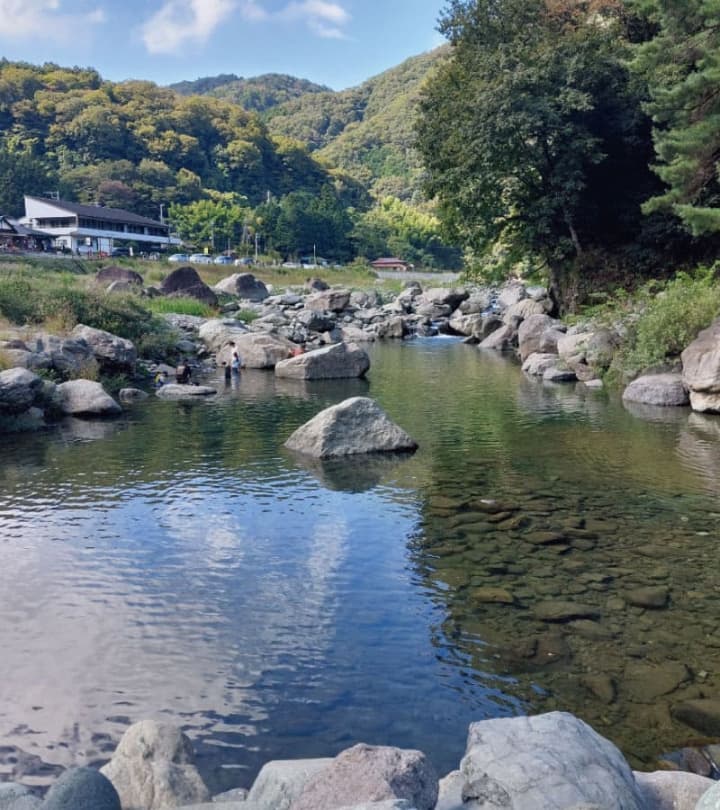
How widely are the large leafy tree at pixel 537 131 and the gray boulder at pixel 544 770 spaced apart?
26846mm

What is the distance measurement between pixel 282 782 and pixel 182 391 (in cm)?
1721

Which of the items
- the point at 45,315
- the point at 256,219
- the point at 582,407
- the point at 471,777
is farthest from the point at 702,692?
the point at 256,219

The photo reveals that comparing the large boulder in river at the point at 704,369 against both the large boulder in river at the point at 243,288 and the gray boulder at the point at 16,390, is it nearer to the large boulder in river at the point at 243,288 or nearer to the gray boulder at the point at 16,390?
the gray boulder at the point at 16,390

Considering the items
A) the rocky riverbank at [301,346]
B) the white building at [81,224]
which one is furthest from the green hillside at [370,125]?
the rocky riverbank at [301,346]

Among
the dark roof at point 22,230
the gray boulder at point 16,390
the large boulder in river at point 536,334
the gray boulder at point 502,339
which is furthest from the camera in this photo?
the dark roof at point 22,230

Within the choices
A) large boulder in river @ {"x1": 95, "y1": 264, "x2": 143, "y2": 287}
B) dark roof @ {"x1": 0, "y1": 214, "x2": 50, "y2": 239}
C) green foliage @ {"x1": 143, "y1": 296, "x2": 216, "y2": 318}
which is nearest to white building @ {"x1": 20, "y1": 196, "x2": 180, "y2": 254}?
dark roof @ {"x1": 0, "y1": 214, "x2": 50, "y2": 239}

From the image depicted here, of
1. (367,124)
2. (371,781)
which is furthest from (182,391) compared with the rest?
(367,124)

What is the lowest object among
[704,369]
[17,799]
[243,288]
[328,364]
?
[17,799]

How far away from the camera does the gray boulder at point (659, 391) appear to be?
730 inches

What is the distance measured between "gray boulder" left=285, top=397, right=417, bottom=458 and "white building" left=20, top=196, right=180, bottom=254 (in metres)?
73.5

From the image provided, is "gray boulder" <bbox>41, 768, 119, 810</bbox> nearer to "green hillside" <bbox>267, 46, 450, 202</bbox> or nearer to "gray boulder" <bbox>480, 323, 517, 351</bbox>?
"gray boulder" <bbox>480, 323, 517, 351</bbox>

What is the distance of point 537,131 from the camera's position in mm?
28625

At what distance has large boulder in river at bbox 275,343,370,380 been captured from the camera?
79.2 ft

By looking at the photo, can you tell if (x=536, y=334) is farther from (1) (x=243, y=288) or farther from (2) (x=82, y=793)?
(2) (x=82, y=793)
